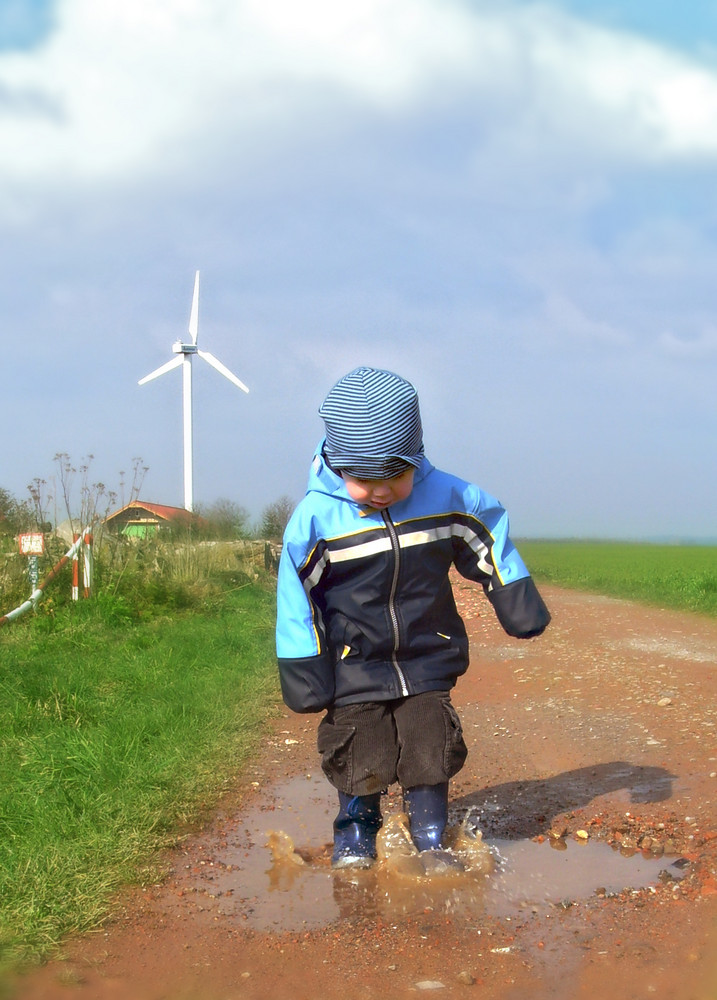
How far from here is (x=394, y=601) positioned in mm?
3895

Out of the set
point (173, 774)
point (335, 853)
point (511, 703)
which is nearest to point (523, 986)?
point (335, 853)

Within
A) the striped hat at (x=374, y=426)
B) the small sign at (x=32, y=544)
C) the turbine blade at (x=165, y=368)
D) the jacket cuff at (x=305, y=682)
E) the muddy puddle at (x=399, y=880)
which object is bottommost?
the muddy puddle at (x=399, y=880)

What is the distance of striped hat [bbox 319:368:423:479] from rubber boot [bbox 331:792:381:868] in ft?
4.16

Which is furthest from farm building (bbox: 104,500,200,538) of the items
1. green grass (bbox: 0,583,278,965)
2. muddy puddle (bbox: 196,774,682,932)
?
muddy puddle (bbox: 196,774,682,932)

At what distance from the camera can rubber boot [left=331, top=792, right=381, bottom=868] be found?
395 cm

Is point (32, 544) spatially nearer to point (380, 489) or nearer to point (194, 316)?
point (380, 489)

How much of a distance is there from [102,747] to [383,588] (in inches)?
88.0

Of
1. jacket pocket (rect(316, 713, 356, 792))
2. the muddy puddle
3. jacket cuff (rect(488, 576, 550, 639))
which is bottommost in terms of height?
the muddy puddle

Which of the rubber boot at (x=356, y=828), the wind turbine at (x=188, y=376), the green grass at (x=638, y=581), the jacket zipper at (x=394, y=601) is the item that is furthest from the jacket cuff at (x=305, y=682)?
the wind turbine at (x=188, y=376)

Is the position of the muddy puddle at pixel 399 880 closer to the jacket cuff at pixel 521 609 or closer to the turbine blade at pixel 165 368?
the jacket cuff at pixel 521 609

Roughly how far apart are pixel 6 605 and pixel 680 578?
11315mm

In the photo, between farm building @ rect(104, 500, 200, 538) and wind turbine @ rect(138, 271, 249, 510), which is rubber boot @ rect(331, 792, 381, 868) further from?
wind turbine @ rect(138, 271, 249, 510)

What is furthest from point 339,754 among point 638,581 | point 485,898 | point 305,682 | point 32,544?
point 638,581

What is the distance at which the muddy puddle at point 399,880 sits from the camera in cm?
349
